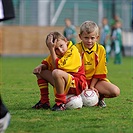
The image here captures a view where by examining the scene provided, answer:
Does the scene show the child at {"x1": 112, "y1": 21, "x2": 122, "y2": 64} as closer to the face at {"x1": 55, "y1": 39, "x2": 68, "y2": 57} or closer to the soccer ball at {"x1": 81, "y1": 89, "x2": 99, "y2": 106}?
the soccer ball at {"x1": 81, "y1": 89, "x2": 99, "y2": 106}

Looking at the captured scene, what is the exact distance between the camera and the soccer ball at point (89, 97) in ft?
21.0

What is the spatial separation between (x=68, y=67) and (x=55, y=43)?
0.32m

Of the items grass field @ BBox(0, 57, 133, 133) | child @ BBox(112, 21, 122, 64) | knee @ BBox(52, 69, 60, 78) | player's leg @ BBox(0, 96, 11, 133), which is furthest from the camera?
child @ BBox(112, 21, 122, 64)

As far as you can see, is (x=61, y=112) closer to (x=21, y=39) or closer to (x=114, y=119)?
(x=114, y=119)

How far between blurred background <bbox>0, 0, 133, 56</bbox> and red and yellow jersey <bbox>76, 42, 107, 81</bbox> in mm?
21009

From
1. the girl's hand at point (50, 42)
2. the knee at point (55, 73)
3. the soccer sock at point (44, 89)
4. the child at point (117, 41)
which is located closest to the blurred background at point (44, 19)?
the child at point (117, 41)

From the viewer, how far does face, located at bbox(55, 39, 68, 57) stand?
242 inches

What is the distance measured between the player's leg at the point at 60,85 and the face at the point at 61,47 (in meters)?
0.23

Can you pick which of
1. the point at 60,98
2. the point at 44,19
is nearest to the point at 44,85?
the point at 60,98

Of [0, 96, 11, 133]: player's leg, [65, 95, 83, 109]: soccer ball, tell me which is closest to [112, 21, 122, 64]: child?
[65, 95, 83, 109]: soccer ball

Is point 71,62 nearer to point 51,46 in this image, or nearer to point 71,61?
point 71,61

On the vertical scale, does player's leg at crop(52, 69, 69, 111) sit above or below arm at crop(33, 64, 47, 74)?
below

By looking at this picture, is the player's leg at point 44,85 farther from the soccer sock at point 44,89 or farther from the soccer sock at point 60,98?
the soccer sock at point 60,98

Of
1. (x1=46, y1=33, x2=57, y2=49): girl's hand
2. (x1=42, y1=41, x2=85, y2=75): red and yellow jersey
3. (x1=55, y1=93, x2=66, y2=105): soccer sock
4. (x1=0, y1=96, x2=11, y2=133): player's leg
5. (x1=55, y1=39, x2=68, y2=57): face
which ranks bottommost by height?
(x1=55, y1=93, x2=66, y2=105): soccer sock
